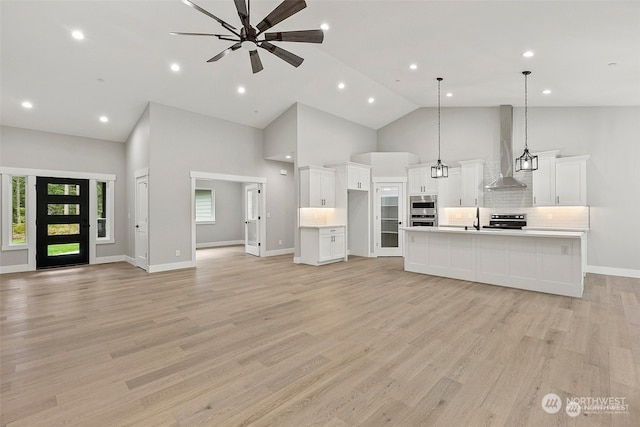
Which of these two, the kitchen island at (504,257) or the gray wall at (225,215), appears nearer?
the kitchen island at (504,257)

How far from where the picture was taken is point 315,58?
234 inches

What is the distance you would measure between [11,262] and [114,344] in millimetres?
5915

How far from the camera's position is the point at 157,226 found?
6.49 m

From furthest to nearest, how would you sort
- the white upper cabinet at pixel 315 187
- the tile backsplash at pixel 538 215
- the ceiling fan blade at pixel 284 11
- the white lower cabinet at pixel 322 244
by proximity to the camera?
1. the white upper cabinet at pixel 315 187
2. the white lower cabinet at pixel 322 244
3. the tile backsplash at pixel 538 215
4. the ceiling fan blade at pixel 284 11

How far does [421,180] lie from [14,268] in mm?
9899

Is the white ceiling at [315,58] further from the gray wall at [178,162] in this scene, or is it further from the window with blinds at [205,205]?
the window with blinds at [205,205]

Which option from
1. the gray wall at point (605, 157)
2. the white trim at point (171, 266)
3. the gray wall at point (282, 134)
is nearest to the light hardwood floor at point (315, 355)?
the white trim at point (171, 266)

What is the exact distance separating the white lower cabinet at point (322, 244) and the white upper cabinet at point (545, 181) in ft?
14.6

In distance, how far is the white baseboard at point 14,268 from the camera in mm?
6465

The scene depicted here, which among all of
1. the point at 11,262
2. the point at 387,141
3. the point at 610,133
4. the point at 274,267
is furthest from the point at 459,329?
the point at 11,262

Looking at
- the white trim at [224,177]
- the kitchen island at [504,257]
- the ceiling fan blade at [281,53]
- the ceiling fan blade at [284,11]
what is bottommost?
the kitchen island at [504,257]

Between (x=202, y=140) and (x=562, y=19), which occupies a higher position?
(x=562, y=19)

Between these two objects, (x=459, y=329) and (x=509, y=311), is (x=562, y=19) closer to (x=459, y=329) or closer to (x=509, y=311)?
(x=509, y=311)

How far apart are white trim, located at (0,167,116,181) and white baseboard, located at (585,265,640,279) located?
11549mm
